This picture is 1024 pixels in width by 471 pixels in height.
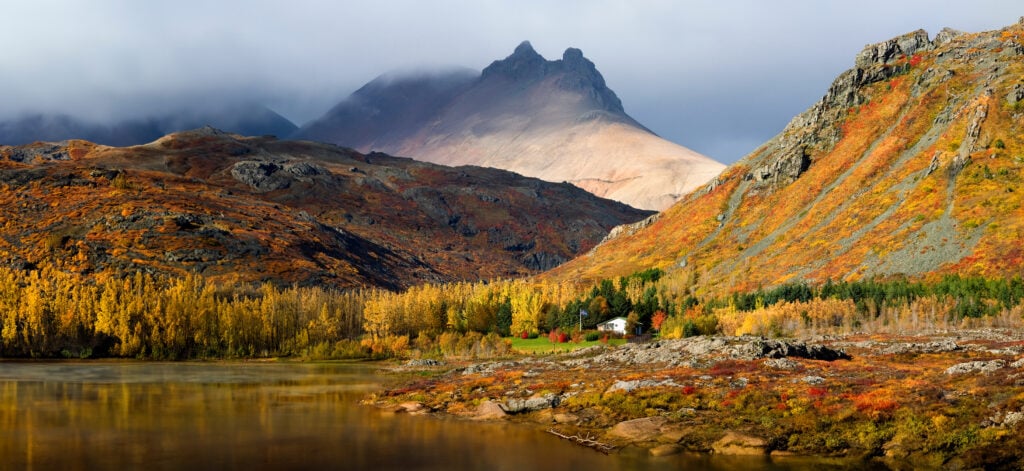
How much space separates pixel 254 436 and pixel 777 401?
31.7 meters

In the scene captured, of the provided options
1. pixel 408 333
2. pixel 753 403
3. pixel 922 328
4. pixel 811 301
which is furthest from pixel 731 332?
pixel 753 403

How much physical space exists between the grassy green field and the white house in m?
8.59

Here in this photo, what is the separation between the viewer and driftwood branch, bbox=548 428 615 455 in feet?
144

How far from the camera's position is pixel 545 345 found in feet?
434

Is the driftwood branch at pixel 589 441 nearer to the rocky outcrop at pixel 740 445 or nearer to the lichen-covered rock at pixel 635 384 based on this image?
the rocky outcrop at pixel 740 445

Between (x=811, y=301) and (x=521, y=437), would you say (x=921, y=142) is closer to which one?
(x=811, y=301)

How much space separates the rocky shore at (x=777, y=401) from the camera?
4103 cm

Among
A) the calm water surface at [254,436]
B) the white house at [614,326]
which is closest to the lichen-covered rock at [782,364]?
the calm water surface at [254,436]

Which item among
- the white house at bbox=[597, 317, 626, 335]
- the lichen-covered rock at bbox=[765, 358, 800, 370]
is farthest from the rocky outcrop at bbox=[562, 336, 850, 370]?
the white house at bbox=[597, 317, 626, 335]

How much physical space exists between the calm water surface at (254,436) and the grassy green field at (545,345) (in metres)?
44.2

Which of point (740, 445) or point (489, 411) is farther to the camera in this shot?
point (489, 411)

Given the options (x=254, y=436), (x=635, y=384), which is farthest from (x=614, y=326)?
(x=254, y=436)

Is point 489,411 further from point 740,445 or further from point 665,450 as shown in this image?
point 740,445

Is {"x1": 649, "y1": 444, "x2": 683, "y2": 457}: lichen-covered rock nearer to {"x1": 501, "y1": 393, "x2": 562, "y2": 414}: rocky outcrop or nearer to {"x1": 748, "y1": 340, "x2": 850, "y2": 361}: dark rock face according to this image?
{"x1": 501, "y1": 393, "x2": 562, "y2": 414}: rocky outcrop
